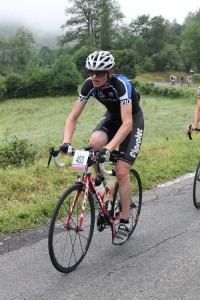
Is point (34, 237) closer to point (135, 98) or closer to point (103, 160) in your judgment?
point (103, 160)

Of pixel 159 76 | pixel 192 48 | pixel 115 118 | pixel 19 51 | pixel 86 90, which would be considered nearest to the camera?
pixel 86 90

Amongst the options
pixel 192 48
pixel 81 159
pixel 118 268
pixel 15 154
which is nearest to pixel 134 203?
pixel 118 268

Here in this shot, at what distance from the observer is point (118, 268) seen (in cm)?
385

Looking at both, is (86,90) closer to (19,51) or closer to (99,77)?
(99,77)

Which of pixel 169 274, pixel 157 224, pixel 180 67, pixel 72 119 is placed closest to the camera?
pixel 169 274

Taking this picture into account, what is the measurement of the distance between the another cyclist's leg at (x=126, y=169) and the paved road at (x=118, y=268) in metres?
0.20

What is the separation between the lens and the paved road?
3.41m

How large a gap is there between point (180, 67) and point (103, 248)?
3367 inches

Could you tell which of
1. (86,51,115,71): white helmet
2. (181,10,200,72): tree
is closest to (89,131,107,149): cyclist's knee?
(86,51,115,71): white helmet

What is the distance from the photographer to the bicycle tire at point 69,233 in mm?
3531

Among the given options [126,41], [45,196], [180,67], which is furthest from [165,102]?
[126,41]

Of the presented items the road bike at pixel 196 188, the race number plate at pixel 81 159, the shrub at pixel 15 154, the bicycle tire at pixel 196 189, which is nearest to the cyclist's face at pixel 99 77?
the race number plate at pixel 81 159

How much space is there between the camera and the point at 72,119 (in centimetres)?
414

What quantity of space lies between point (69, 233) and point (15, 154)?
540 centimetres
